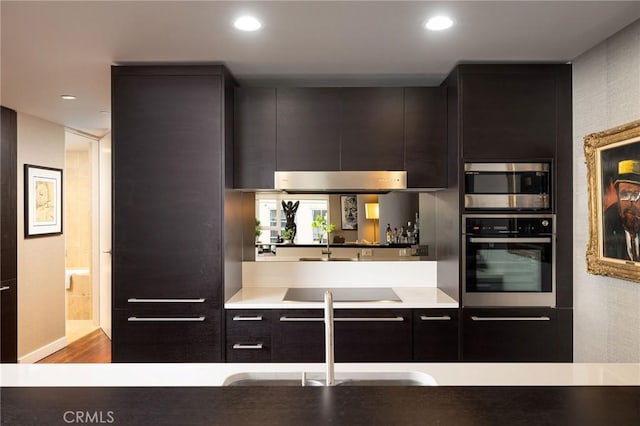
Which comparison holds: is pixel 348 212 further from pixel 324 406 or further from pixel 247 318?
pixel 324 406

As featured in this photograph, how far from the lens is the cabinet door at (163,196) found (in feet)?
9.18

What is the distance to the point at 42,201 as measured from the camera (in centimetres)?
446

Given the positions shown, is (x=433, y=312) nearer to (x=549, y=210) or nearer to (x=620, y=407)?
(x=549, y=210)

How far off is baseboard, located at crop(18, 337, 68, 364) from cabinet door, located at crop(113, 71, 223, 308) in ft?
7.14

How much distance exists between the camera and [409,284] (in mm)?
3445

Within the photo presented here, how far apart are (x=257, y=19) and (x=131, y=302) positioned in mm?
1812

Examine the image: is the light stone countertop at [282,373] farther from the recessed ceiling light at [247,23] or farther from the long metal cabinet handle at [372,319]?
the recessed ceiling light at [247,23]

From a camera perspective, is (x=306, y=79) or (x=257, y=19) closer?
(x=257, y=19)

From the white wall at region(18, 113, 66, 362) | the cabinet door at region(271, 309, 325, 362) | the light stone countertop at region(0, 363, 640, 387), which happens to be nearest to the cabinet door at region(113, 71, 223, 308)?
the cabinet door at region(271, 309, 325, 362)

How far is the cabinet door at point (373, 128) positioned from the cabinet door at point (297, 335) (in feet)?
3.31

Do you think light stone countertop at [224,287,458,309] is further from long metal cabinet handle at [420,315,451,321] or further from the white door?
the white door

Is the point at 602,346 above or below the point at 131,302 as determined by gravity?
below

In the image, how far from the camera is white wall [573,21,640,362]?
2.24 metres

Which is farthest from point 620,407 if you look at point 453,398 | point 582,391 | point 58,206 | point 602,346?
point 58,206
